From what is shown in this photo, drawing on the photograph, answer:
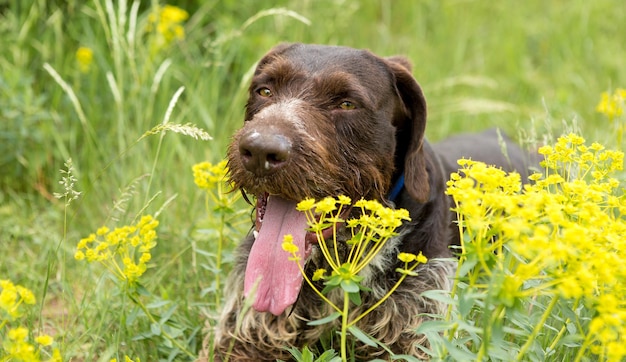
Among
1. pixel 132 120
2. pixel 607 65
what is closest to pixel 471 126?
pixel 607 65

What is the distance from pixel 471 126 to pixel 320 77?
3.58m

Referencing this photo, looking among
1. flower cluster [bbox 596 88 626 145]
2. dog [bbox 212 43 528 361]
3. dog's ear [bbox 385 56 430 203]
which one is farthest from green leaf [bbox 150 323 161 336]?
flower cluster [bbox 596 88 626 145]

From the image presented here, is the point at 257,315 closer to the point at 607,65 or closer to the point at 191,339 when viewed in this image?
the point at 191,339

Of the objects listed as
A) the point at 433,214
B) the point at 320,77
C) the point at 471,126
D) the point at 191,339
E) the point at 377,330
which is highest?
the point at 320,77

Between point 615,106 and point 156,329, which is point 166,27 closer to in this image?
point 156,329

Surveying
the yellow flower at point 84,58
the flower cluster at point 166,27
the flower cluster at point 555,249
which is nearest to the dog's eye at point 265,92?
the flower cluster at point 555,249

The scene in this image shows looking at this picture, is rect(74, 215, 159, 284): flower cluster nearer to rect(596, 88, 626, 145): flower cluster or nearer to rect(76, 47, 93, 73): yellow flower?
rect(596, 88, 626, 145): flower cluster

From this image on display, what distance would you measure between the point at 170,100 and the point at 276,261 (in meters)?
2.75

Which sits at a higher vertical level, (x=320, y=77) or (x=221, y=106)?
(x=320, y=77)

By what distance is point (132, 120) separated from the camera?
18.0ft

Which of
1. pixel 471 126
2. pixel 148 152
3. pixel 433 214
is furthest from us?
pixel 471 126

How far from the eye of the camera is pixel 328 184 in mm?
3039

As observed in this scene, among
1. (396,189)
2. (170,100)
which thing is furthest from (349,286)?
(170,100)

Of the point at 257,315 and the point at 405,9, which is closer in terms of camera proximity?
the point at 257,315
